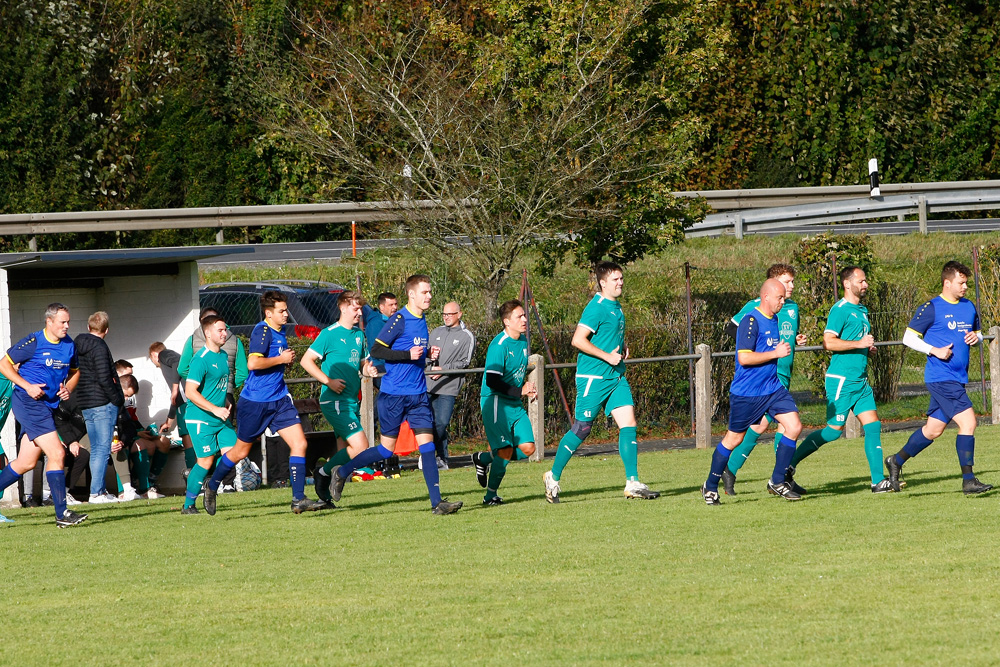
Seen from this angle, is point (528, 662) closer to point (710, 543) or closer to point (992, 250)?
point (710, 543)

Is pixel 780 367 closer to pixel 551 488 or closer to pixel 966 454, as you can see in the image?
pixel 966 454

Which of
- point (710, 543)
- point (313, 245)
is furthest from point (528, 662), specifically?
point (313, 245)

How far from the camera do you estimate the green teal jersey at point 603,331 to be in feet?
37.0

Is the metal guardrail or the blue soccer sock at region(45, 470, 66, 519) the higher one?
the metal guardrail

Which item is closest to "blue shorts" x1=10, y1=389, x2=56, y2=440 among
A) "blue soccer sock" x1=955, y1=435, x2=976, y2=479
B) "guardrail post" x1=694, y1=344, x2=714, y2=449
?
"blue soccer sock" x1=955, y1=435, x2=976, y2=479

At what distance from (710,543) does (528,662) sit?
3312 millimetres

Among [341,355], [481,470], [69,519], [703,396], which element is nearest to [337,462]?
[341,355]

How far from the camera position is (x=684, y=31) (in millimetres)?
19766

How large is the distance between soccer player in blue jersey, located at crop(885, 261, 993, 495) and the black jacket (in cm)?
795

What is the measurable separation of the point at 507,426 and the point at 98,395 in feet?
15.8

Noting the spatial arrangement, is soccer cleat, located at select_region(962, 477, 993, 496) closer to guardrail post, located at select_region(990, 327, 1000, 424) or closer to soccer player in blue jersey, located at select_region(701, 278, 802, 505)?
soccer player in blue jersey, located at select_region(701, 278, 802, 505)

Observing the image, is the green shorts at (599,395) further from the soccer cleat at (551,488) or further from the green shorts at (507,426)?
the soccer cleat at (551,488)

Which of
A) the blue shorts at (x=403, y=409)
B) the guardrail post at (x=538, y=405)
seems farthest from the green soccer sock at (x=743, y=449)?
the guardrail post at (x=538, y=405)

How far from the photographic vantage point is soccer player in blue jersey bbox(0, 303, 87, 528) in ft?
39.0
